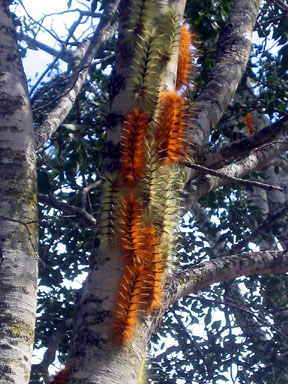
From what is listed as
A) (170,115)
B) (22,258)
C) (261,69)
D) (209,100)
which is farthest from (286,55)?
(22,258)

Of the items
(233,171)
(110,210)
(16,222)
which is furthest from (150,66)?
(233,171)

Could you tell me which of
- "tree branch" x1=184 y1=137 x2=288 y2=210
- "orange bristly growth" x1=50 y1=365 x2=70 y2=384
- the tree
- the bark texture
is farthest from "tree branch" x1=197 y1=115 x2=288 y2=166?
"orange bristly growth" x1=50 y1=365 x2=70 y2=384

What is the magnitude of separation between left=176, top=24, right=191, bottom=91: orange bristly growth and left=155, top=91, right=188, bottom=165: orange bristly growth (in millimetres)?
347

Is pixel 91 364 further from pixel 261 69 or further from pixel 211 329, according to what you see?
pixel 211 329

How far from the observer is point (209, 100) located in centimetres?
268

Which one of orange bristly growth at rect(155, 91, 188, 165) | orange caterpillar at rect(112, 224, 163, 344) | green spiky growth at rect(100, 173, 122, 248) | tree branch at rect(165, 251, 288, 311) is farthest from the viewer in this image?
tree branch at rect(165, 251, 288, 311)

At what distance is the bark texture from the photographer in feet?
5.29

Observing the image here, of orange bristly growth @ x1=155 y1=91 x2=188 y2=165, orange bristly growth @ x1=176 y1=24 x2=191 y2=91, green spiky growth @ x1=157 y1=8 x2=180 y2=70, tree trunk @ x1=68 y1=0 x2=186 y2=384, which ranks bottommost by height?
tree trunk @ x1=68 y1=0 x2=186 y2=384

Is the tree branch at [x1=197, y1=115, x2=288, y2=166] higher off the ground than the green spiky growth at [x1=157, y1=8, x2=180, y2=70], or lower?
lower

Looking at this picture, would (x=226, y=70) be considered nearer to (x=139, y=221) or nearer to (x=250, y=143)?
(x=250, y=143)

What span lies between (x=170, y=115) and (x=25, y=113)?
23.0 inches

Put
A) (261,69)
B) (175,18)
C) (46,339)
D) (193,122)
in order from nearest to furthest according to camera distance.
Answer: (175,18) < (193,122) < (46,339) < (261,69)

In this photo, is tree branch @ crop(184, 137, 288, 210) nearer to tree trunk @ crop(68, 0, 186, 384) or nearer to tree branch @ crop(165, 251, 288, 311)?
tree branch @ crop(165, 251, 288, 311)

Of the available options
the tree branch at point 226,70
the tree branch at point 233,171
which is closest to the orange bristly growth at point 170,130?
the tree branch at point 226,70
